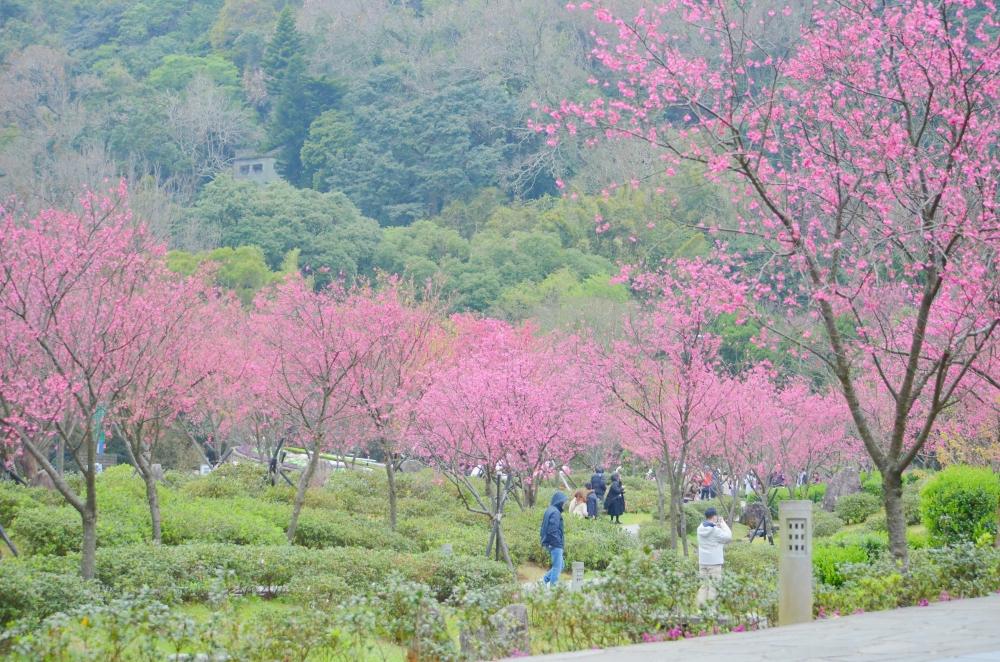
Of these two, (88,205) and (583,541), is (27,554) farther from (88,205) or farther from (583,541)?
(583,541)

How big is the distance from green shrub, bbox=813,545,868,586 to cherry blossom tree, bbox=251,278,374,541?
22.6 ft

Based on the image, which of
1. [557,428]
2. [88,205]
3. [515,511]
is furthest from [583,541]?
[88,205]

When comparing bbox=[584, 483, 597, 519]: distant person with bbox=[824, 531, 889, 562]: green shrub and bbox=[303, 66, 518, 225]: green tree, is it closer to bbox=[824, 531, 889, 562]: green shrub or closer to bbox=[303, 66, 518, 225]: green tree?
bbox=[824, 531, 889, 562]: green shrub

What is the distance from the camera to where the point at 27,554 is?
1340 centimetres

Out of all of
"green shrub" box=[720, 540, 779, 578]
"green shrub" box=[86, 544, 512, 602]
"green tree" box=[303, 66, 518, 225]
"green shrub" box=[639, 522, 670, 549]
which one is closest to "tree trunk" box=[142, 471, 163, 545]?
"green shrub" box=[86, 544, 512, 602]

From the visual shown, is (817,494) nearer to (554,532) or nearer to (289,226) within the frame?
(554,532)

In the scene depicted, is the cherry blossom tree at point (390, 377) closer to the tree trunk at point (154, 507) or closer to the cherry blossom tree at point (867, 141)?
the tree trunk at point (154, 507)

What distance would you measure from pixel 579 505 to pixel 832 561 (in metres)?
11.3

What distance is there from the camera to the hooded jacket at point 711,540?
12375mm

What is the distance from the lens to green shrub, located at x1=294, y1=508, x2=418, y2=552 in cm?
1593

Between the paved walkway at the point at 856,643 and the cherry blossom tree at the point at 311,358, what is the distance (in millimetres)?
8681

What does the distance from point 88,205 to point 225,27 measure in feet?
245

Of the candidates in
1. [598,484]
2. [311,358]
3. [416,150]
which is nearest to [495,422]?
[311,358]

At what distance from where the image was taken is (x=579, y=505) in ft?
75.0
